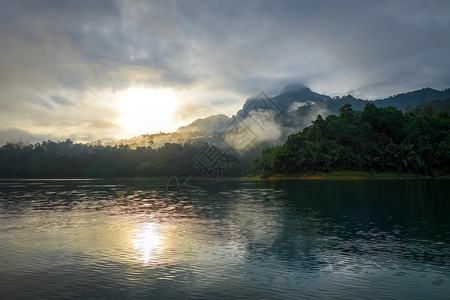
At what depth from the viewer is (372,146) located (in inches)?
6678

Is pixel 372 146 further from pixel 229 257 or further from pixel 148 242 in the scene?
pixel 229 257

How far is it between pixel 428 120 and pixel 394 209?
16761 centimetres

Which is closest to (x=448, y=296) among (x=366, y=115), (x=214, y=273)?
(x=214, y=273)

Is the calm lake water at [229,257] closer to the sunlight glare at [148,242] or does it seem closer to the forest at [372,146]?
the sunlight glare at [148,242]

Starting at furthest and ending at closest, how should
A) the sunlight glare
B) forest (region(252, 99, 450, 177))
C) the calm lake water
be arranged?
1. forest (region(252, 99, 450, 177))
2. the sunlight glare
3. the calm lake water

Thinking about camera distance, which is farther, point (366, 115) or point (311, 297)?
point (366, 115)

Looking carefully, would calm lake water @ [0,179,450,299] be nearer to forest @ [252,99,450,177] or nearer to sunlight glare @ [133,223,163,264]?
sunlight glare @ [133,223,163,264]

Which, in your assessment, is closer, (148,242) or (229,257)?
(229,257)

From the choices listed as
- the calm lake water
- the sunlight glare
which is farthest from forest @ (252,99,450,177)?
the sunlight glare

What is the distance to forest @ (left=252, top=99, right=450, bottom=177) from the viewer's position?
6437 inches

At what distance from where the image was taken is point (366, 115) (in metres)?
190

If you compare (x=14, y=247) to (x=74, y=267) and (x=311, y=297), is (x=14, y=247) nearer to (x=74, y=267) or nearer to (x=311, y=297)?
(x=74, y=267)

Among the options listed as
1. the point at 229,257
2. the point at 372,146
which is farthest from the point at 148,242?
the point at 372,146

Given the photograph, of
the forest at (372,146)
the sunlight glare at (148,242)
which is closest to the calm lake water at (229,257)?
the sunlight glare at (148,242)
